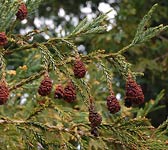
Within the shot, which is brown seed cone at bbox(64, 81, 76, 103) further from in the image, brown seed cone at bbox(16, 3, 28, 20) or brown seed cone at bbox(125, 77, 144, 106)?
brown seed cone at bbox(16, 3, 28, 20)

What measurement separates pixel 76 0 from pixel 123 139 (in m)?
7.76

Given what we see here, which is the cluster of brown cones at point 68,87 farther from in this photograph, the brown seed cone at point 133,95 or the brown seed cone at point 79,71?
the brown seed cone at point 133,95

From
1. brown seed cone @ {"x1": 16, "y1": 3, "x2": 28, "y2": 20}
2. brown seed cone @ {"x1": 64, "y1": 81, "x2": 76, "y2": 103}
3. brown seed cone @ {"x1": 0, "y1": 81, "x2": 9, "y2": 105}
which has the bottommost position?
brown seed cone @ {"x1": 64, "y1": 81, "x2": 76, "y2": 103}

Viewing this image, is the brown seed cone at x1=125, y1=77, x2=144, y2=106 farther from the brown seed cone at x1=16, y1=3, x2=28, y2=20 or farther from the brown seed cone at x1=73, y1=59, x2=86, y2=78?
the brown seed cone at x1=16, y1=3, x2=28, y2=20

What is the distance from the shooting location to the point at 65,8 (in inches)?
391

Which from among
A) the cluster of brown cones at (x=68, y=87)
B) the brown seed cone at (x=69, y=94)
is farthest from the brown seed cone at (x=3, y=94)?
the brown seed cone at (x=69, y=94)

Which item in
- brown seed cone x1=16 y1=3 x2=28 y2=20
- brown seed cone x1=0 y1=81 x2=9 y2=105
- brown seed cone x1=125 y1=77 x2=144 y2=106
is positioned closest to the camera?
brown seed cone x1=0 y1=81 x2=9 y2=105

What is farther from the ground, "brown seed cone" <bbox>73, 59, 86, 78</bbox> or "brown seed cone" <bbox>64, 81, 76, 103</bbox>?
"brown seed cone" <bbox>73, 59, 86, 78</bbox>

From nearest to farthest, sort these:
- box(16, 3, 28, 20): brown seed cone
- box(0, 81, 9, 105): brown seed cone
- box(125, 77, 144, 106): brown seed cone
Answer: box(0, 81, 9, 105): brown seed cone → box(125, 77, 144, 106): brown seed cone → box(16, 3, 28, 20): brown seed cone

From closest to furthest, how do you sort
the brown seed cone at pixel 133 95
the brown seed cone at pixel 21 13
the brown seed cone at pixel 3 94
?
the brown seed cone at pixel 3 94 < the brown seed cone at pixel 133 95 < the brown seed cone at pixel 21 13

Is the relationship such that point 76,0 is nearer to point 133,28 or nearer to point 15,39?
point 133,28

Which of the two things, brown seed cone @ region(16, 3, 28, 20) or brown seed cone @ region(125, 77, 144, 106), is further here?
brown seed cone @ region(16, 3, 28, 20)

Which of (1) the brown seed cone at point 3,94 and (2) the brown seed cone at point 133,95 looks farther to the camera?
(2) the brown seed cone at point 133,95

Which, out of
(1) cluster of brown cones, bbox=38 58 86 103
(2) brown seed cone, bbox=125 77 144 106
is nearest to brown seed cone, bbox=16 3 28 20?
(1) cluster of brown cones, bbox=38 58 86 103
